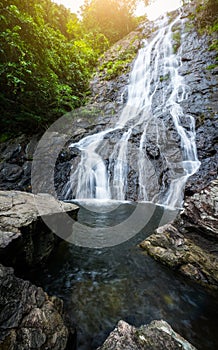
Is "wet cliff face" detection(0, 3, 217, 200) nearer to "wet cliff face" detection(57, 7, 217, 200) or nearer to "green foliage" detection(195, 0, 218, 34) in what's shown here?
"wet cliff face" detection(57, 7, 217, 200)

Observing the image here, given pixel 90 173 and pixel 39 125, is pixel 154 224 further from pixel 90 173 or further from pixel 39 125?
pixel 39 125

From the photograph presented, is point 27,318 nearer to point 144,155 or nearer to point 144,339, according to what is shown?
point 144,339

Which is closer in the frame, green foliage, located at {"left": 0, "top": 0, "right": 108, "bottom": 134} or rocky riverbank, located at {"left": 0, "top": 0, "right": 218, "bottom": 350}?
rocky riverbank, located at {"left": 0, "top": 0, "right": 218, "bottom": 350}

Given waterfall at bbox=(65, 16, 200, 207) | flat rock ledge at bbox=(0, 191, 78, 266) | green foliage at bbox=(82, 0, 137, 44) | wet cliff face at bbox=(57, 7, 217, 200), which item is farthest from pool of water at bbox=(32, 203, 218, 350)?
green foliage at bbox=(82, 0, 137, 44)

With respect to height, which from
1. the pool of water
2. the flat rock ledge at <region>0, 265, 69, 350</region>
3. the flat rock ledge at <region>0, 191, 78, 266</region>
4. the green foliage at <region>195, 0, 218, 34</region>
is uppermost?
the green foliage at <region>195, 0, 218, 34</region>

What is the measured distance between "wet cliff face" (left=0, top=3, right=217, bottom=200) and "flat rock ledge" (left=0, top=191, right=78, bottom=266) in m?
4.22

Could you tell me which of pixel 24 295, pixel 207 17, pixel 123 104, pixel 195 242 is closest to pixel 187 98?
pixel 123 104

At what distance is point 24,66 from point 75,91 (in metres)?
5.56

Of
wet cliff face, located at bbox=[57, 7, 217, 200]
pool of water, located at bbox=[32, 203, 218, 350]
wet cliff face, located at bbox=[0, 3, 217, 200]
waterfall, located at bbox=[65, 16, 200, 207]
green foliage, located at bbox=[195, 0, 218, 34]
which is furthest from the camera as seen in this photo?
green foliage, located at bbox=[195, 0, 218, 34]

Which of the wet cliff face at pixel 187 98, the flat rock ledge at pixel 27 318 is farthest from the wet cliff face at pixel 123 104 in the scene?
the flat rock ledge at pixel 27 318

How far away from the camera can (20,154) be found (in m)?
8.36

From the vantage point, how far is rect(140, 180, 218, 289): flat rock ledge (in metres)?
2.81

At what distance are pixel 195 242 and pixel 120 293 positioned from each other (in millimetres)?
1542

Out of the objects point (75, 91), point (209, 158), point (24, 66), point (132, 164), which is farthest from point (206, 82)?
point (24, 66)
